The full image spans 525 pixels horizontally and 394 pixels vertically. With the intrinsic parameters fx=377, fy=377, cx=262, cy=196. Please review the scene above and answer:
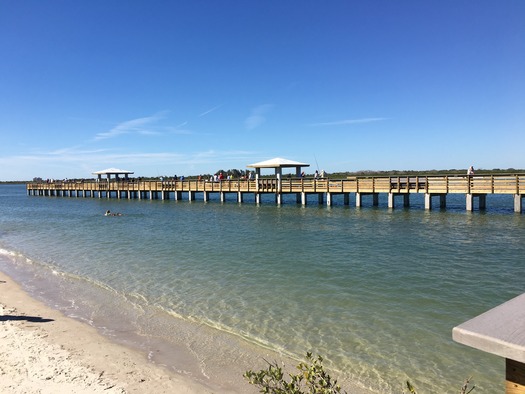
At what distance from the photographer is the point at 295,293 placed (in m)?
9.66

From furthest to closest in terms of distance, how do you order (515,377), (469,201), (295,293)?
1. (469,201)
2. (295,293)
3. (515,377)

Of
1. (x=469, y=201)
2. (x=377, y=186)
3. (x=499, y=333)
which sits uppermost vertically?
(x=499, y=333)

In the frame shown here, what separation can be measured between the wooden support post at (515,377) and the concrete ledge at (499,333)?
A: 19 centimetres

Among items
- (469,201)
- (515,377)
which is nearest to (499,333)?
(515,377)

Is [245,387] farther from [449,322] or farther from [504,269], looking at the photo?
[504,269]

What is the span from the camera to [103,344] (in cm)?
707

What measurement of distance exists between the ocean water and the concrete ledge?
451 centimetres

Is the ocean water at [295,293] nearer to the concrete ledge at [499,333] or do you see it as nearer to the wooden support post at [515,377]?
the wooden support post at [515,377]

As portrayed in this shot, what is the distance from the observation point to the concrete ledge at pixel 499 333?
1.46 m

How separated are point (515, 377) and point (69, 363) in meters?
6.55

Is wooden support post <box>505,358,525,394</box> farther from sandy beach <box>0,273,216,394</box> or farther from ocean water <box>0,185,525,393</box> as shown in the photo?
sandy beach <box>0,273,216,394</box>

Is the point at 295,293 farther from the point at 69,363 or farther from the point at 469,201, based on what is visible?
the point at 469,201

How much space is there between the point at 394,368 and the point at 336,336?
1.35 meters

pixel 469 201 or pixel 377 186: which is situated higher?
pixel 377 186
